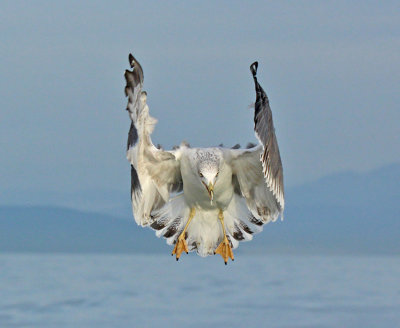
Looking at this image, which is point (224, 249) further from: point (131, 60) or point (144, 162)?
point (131, 60)

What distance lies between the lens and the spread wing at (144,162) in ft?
49.6

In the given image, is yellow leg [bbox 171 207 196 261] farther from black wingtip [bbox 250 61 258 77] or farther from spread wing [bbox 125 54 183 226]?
black wingtip [bbox 250 61 258 77]

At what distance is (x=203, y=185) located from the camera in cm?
1670

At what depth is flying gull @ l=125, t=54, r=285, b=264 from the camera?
15477mm

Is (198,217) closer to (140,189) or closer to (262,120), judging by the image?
(140,189)

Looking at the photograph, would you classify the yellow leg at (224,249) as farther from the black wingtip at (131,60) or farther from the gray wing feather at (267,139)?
the black wingtip at (131,60)

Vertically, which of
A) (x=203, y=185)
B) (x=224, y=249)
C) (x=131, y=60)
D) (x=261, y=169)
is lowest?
(x=224, y=249)

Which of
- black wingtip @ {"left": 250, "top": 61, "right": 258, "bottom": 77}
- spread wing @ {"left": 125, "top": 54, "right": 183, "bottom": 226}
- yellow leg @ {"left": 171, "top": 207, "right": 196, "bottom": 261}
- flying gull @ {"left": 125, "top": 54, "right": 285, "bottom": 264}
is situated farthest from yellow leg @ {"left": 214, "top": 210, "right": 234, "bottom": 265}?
black wingtip @ {"left": 250, "top": 61, "right": 258, "bottom": 77}

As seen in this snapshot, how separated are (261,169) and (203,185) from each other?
0.88m

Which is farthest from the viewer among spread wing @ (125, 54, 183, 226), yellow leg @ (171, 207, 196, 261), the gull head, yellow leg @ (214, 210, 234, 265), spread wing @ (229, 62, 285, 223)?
yellow leg @ (214, 210, 234, 265)

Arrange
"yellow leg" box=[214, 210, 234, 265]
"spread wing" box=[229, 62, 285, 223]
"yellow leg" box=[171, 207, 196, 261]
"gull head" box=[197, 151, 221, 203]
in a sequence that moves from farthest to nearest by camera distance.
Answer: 1. "yellow leg" box=[214, 210, 234, 265]
2. "yellow leg" box=[171, 207, 196, 261]
3. "gull head" box=[197, 151, 221, 203]
4. "spread wing" box=[229, 62, 285, 223]

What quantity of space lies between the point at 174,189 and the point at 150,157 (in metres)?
1.04

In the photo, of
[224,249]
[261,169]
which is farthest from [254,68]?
[224,249]

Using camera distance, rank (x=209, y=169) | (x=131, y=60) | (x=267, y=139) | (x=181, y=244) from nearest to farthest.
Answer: (x=131, y=60)
(x=267, y=139)
(x=209, y=169)
(x=181, y=244)
